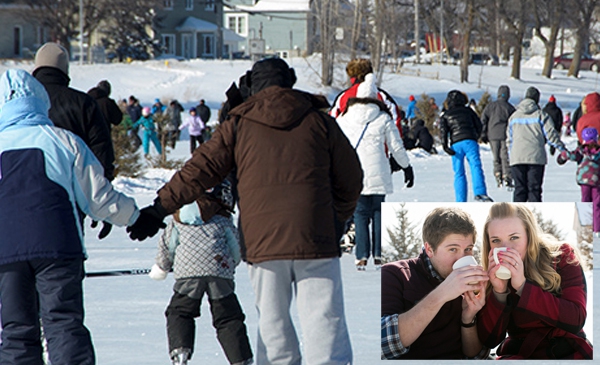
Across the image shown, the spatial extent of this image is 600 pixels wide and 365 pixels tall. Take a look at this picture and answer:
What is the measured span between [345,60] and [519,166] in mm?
30820

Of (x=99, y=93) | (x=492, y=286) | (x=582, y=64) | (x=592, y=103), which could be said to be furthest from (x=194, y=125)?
(x=582, y=64)

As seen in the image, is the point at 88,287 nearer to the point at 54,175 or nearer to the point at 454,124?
the point at 54,175

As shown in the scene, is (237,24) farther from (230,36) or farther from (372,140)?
(372,140)

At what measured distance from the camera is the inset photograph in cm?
419

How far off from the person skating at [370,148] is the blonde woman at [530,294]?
10.1 ft


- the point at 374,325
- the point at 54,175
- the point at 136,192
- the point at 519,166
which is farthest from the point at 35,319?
the point at 136,192

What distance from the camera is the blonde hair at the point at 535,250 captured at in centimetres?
420

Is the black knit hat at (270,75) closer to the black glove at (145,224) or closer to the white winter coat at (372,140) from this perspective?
the black glove at (145,224)

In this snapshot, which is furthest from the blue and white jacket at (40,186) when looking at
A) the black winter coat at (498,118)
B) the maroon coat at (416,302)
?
the black winter coat at (498,118)

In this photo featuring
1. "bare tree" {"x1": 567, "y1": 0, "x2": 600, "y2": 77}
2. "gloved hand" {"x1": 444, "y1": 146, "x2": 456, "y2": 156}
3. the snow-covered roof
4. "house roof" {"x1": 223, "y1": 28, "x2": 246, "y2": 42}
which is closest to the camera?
"gloved hand" {"x1": 444, "y1": 146, "x2": 456, "y2": 156}

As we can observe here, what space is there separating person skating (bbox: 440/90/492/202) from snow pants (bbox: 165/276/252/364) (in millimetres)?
6819

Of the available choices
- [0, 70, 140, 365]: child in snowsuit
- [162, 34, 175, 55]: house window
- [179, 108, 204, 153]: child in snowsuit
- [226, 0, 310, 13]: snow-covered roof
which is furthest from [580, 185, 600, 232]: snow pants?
[226, 0, 310, 13]: snow-covered roof

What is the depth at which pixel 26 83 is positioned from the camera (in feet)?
13.1

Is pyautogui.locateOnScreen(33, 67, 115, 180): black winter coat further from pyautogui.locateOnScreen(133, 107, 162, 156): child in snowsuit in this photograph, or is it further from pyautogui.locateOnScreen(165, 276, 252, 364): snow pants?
pyautogui.locateOnScreen(133, 107, 162, 156): child in snowsuit
